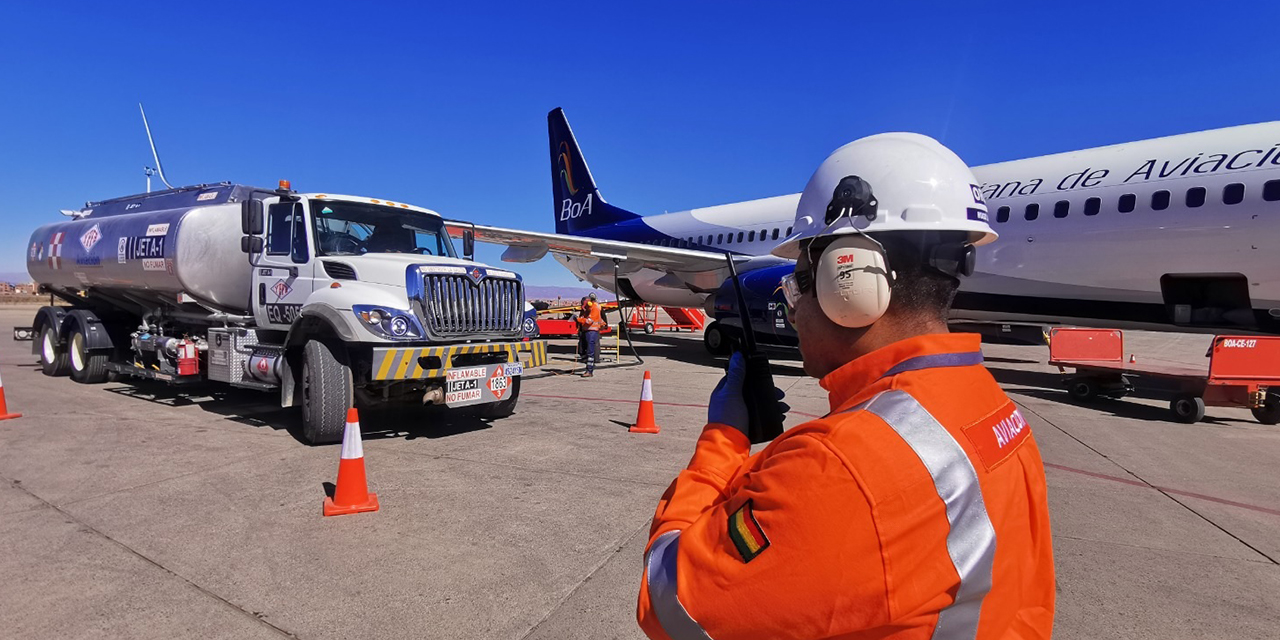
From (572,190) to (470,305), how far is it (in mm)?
17530

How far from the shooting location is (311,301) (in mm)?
6992

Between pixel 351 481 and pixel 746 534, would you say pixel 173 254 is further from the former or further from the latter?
pixel 746 534

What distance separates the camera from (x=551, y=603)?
333cm

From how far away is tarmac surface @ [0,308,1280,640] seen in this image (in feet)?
10.5

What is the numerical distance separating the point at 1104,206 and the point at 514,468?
9662 mm

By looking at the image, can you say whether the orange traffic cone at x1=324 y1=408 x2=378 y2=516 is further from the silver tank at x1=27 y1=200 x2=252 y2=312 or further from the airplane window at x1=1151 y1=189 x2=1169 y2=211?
the airplane window at x1=1151 y1=189 x2=1169 y2=211

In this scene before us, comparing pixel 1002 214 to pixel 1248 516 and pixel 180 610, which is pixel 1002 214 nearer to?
pixel 1248 516

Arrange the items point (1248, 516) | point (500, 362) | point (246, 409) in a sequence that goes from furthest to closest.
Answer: point (246, 409), point (500, 362), point (1248, 516)

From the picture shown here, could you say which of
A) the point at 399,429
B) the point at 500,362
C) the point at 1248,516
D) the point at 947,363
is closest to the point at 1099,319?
the point at 1248,516

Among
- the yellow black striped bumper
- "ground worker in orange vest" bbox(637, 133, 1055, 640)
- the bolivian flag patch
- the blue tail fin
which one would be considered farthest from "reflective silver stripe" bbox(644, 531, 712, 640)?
the blue tail fin

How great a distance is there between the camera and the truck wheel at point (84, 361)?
1065cm

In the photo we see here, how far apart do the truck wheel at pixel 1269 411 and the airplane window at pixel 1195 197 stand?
277cm

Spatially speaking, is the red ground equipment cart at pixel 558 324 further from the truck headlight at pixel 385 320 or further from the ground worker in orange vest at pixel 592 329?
the truck headlight at pixel 385 320

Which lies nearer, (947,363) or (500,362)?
(947,363)
